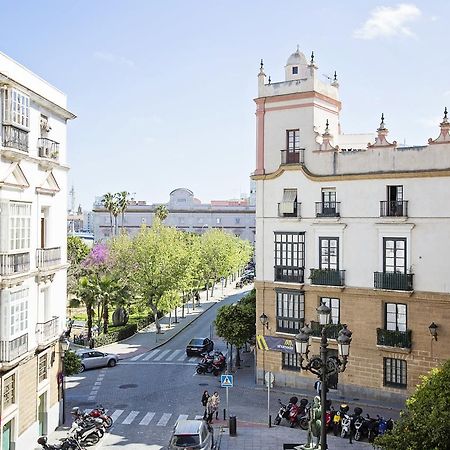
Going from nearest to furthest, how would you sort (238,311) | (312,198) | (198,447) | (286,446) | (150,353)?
(198,447) < (286,446) < (312,198) < (238,311) < (150,353)

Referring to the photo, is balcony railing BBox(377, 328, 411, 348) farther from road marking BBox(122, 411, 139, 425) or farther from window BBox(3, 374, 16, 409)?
window BBox(3, 374, 16, 409)

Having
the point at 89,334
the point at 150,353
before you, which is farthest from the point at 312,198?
the point at 89,334

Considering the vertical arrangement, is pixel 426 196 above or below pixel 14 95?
below

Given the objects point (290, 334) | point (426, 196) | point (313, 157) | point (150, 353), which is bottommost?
point (150, 353)

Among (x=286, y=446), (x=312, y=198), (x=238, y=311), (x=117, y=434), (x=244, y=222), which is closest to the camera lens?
(x=286, y=446)

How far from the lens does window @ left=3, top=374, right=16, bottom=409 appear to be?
1977 cm

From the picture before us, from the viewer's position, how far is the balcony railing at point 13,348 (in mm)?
19062

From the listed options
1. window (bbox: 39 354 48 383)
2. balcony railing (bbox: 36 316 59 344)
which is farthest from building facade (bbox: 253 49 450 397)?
window (bbox: 39 354 48 383)

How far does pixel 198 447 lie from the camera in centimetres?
1973

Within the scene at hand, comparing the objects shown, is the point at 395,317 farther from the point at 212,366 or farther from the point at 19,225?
the point at 19,225

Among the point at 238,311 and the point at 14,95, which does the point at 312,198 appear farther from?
the point at 14,95

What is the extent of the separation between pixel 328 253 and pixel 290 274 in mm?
2274

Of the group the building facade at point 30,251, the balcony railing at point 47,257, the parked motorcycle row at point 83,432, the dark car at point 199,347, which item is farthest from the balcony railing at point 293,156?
the dark car at point 199,347

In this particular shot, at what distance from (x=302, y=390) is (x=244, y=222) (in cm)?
A: 9010
